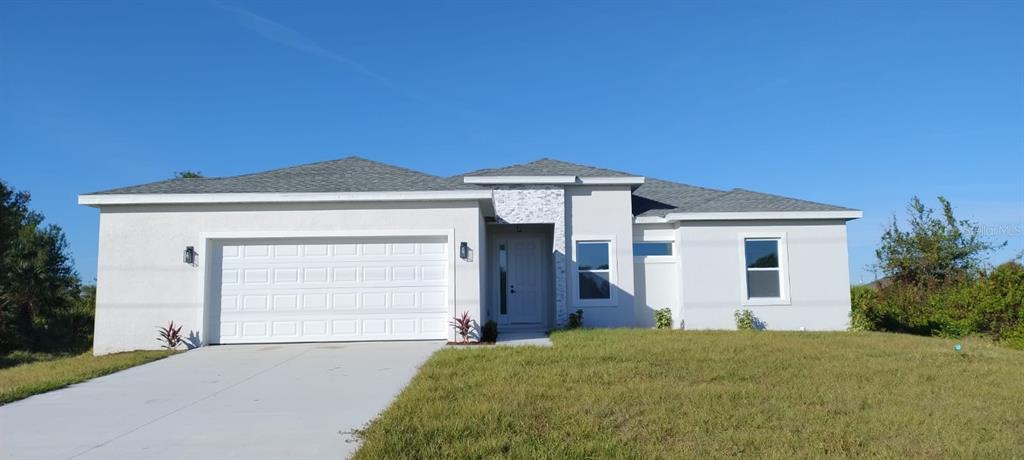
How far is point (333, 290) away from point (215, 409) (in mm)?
5601

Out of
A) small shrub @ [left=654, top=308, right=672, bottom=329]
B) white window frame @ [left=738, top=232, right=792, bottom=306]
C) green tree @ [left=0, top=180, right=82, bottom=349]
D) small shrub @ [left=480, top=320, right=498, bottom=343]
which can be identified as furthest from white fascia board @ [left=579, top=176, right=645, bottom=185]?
green tree @ [left=0, top=180, right=82, bottom=349]

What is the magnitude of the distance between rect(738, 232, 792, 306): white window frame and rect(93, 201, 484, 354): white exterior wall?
675cm

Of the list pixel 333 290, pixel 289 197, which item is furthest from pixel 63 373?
pixel 289 197

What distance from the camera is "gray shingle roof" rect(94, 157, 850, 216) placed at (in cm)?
1228

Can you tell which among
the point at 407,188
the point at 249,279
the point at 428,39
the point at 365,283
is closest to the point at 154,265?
the point at 249,279

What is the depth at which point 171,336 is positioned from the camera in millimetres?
11516

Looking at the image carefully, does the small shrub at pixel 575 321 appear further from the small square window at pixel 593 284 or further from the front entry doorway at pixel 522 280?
the front entry doorway at pixel 522 280

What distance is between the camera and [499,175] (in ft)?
49.9

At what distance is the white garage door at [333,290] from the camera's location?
11.8 meters

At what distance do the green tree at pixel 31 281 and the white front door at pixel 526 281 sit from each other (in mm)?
12195

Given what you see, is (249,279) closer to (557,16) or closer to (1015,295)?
(557,16)

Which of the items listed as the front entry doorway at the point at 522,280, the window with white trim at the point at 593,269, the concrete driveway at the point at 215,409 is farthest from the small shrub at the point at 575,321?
the concrete driveway at the point at 215,409

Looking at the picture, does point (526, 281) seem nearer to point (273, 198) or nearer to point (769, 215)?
point (769, 215)

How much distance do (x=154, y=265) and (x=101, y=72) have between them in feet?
22.1
